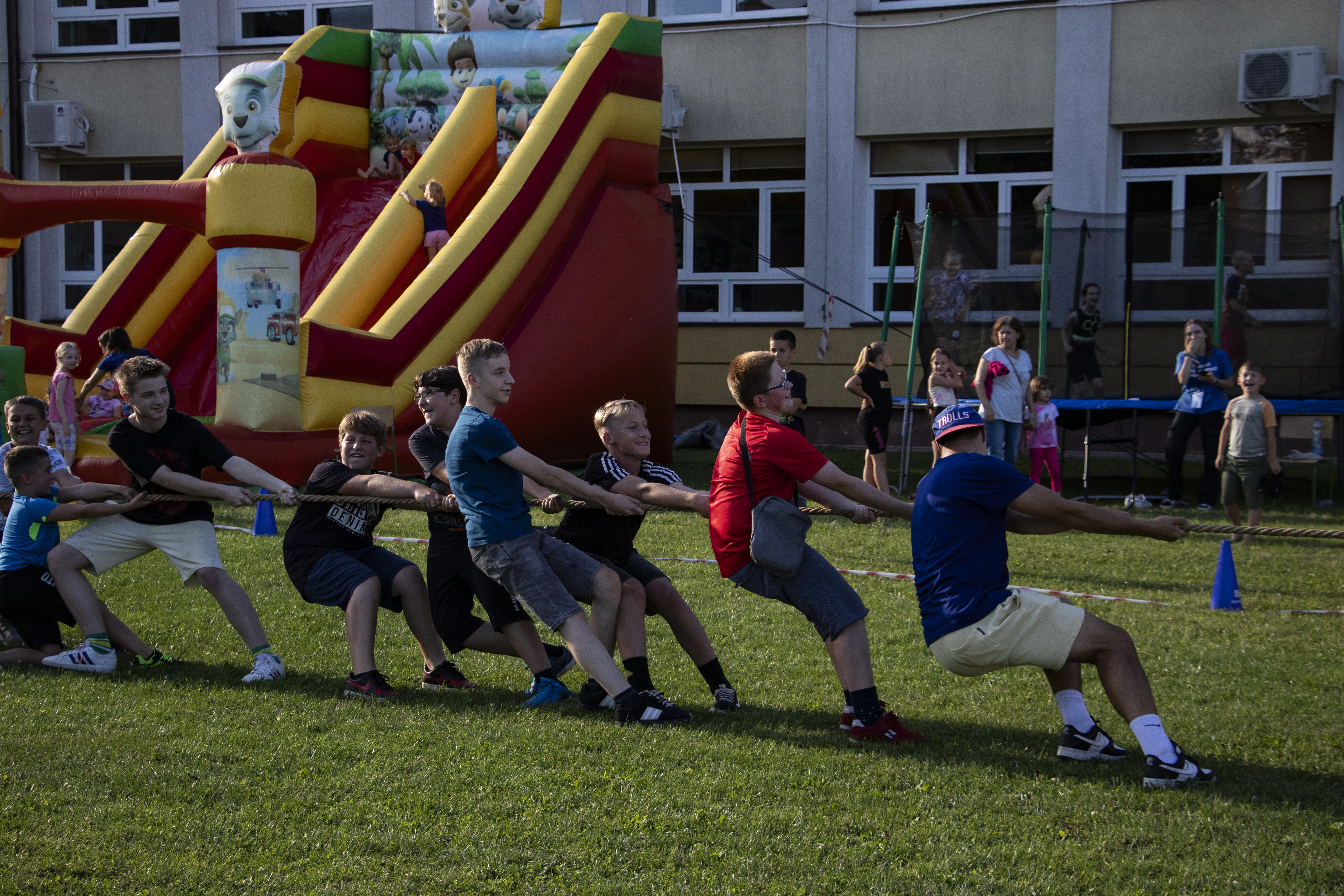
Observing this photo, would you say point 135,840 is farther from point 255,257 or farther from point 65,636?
point 255,257

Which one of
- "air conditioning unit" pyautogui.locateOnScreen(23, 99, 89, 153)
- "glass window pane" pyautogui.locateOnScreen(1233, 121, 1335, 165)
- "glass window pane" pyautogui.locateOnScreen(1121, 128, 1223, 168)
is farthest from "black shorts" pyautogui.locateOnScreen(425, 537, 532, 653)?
"air conditioning unit" pyautogui.locateOnScreen(23, 99, 89, 153)

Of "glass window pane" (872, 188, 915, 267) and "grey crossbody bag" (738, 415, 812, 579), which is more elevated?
"glass window pane" (872, 188, 915, 267)

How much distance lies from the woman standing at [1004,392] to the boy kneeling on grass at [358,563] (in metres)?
6.56

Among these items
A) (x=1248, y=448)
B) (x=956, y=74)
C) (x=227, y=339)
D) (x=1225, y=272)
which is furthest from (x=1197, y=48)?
(x=227, y=339)

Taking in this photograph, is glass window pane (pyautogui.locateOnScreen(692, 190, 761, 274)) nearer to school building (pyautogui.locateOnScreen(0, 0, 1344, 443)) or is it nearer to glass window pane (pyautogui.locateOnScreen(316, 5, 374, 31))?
school building (pyautogui.locateOnScreen(0, 0, 1344, 443))

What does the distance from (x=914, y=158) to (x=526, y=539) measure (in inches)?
540

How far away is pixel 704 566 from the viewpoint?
855 centimetres

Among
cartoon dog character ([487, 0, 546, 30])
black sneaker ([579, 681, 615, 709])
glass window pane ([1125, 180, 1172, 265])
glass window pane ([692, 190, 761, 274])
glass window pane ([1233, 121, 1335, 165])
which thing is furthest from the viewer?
glass window pane ([692, 190, 761, 274])

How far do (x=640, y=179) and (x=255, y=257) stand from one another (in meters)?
4.45

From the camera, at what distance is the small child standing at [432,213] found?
12680 millimetres

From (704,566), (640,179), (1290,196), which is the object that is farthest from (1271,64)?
(704,566)

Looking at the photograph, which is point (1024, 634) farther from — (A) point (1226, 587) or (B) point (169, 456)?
(B) point (169, 456)

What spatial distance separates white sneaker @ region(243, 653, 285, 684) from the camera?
5801 mm

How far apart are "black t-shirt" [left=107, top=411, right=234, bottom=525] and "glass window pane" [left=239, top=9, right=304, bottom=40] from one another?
15.8m
